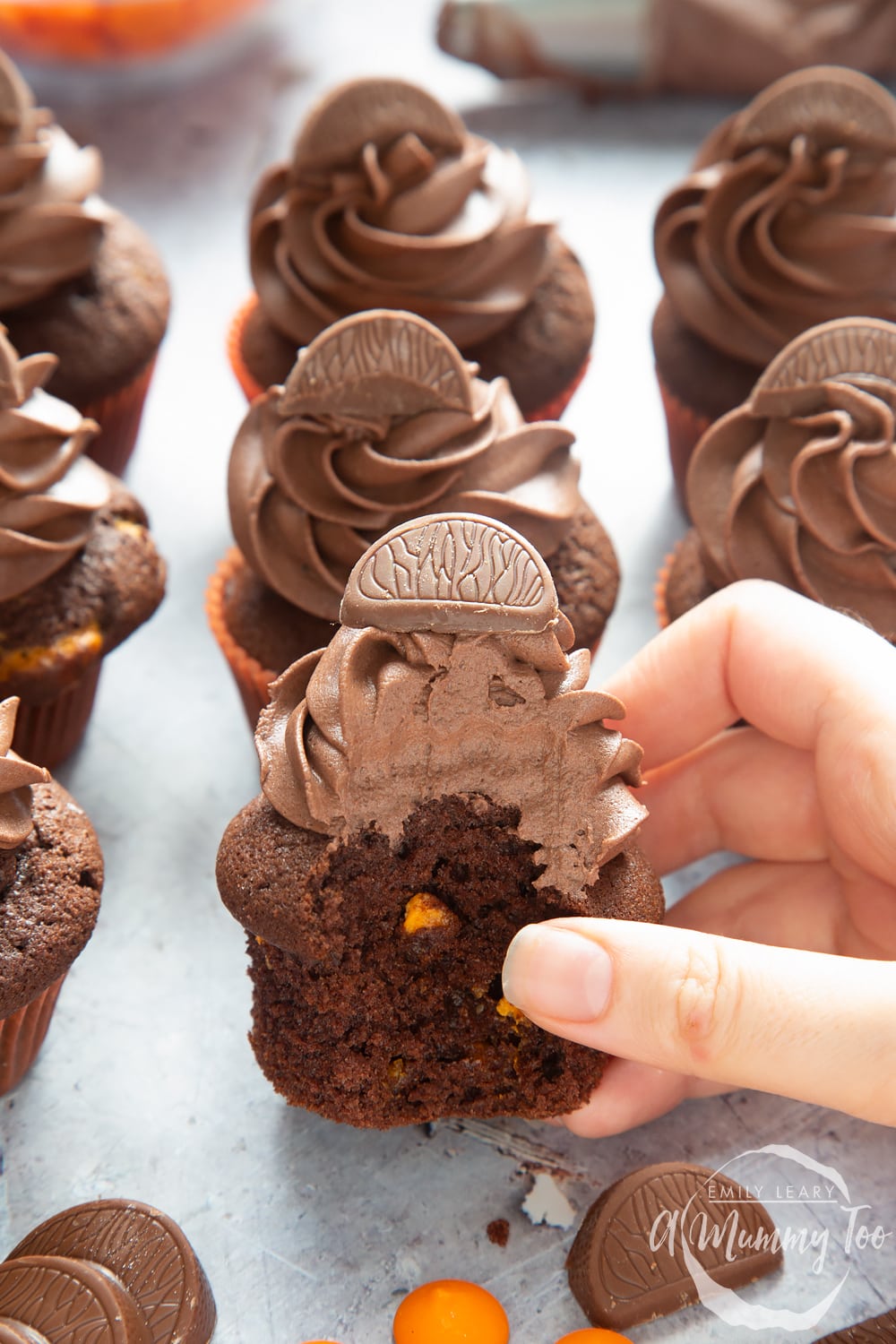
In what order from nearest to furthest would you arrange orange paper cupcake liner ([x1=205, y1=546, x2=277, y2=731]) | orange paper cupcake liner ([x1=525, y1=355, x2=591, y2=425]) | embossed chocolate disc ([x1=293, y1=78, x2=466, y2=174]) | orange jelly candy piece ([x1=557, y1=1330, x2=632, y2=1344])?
orange jelly candy piece ([x1=557, y1=1330, x2=632, y2=1344]) < orange paper cupcake liner ([x1=205, y1=546, x2=277, y2=731]) < embossed chocolate disc ([x1=293, y1=78, x2=466, y2=174]) < orange paper cupcake liner ([x1=525, y1=355, x2=591, y2=425])

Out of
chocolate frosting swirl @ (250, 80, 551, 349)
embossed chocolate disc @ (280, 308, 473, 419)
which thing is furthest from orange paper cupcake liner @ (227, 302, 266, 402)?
embossed chocolate disc @ (280, 308, 473, 419)

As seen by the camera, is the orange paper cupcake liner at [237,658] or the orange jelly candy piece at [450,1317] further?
the orange paper cupcake liner at [237,658]

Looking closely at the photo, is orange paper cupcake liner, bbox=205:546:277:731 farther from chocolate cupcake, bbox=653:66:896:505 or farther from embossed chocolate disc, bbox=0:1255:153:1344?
chocolate cupcake, bbox=653:66:896:505

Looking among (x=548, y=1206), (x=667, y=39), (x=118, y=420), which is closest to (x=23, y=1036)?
(x=548, y=1206)

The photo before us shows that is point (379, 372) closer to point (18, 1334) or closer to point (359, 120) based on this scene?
point (359, 120)

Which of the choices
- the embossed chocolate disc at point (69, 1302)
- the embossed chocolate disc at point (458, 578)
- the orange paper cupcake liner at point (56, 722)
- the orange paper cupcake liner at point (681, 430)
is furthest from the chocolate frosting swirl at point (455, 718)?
the orange paper cupcake liner at point (681, 430)

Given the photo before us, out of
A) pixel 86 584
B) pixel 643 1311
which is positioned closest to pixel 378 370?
Answer: pixel 86 584

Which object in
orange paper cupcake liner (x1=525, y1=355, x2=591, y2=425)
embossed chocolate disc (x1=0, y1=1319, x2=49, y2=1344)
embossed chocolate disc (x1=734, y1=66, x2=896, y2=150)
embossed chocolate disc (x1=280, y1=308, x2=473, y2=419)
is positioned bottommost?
embossed chocolate disc (x1=0, y1=1319, x2=49, y2=1344)

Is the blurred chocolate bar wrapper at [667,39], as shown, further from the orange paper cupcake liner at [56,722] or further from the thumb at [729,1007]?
the thumb at [729,1007]
